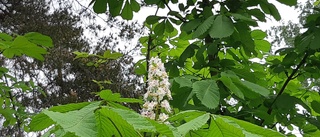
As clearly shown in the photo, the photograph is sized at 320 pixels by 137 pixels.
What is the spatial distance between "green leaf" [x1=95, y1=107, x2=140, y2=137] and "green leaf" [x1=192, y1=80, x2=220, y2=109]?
49cm

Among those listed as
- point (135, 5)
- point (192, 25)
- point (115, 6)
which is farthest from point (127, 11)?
point (192, 25)

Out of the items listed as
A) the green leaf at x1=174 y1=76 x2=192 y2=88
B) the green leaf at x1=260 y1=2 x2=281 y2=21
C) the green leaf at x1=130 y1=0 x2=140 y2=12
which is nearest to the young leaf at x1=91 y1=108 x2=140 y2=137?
the green leaf at x1=174 y1=76 x2=192 y2=88

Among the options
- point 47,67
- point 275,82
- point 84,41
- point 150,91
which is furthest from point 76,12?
point 150,91

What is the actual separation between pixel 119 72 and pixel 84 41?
93 centimetres

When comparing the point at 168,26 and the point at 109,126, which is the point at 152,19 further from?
the point at 109,126

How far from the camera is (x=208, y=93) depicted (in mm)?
1125

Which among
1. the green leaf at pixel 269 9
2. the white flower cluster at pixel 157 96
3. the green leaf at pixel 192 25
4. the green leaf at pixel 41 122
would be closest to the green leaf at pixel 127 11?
the green leaf at pixel 192 25

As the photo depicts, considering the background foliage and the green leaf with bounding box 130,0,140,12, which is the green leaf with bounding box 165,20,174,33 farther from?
the green leaf with bounding box 130,0,140,12

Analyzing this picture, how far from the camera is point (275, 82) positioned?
2.10m

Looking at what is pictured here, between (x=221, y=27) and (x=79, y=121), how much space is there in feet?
2.85

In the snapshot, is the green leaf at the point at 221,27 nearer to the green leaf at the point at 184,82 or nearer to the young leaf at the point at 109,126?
the green leaf at the point at 184,82

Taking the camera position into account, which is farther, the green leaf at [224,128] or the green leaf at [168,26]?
the green leaf at [168,26]

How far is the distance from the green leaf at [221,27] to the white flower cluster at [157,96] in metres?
0.46

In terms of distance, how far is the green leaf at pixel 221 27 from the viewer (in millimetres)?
1289
